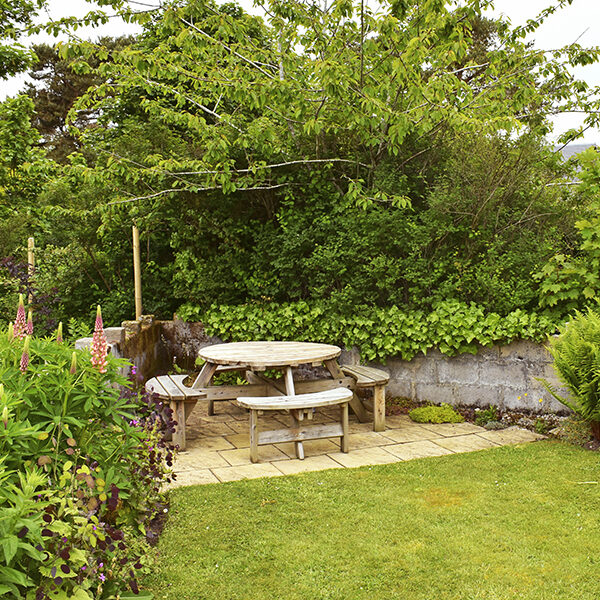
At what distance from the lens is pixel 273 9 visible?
5.99 m

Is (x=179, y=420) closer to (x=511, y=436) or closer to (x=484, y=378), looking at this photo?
(x=511, y=436)

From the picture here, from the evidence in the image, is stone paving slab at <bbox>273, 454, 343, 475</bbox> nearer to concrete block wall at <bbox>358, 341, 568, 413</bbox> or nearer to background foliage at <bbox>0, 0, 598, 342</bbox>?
concrete block wall at <bbox>358, 341, 568, 413</bbox>

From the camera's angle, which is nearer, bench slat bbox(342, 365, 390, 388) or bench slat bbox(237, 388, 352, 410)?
bench slat bbox(237, 388, 352, 410)

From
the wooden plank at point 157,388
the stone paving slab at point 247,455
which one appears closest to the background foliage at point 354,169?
the stone paving slab at point 247,455

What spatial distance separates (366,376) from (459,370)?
115 centimetres

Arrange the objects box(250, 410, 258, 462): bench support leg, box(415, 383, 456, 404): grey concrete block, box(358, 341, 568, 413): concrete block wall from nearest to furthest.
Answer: box(250, 410, 258, 462): bench support leg → box(358, 341, 568, 413): concrete block wall → box(415, 383, 456, 404): grey concrete block

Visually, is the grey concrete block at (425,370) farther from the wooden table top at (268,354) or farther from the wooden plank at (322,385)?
the wooden table top at (268,354)

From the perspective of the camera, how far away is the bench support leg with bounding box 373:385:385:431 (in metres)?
5.47

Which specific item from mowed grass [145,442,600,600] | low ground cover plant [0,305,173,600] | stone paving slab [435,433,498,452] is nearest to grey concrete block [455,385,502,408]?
stone paving slab [435,433,498,452]

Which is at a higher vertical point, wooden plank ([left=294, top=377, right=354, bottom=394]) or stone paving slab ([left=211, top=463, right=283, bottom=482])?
wooden plank ([left=294, top=377, right=354, bottom=394])

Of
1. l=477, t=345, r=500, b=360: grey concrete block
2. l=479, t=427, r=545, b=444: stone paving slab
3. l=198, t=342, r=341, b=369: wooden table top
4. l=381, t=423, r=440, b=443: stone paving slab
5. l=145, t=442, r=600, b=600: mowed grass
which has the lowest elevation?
l=381, t=423, r=440, b=443: stone paving slab

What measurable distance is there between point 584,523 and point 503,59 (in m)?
5.42

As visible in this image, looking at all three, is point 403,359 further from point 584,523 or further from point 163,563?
point 163,563

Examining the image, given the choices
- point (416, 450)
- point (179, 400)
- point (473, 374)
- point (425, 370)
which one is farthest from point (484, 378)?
point (179, 400)
